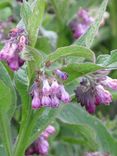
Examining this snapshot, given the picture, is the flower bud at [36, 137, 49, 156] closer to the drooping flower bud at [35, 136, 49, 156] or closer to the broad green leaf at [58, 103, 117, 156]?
the drooping flower bud at [35, 136, 49, 156]

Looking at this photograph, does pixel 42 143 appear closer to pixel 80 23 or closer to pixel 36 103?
pixel 36 103

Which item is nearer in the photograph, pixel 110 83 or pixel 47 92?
pixel 47 92

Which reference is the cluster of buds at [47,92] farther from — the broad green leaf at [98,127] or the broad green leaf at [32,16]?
the broad green leaf at [98,127]

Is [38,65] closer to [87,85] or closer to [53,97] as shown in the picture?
[53,97]

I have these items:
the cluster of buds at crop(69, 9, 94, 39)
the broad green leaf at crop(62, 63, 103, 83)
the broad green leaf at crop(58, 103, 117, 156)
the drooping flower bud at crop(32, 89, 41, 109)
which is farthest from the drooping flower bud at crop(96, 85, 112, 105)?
the cluster of buds at crop(69, 9, 94, 39)

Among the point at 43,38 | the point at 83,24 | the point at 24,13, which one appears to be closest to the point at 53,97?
the point at 24,13

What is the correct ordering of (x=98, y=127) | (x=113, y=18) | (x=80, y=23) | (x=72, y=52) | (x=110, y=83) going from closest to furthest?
(x=72, y=52), (x=110, y=83), (x=98, y=127), (x=80, y=23), (x=113, y=18)

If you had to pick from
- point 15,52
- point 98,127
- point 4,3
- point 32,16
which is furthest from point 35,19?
point 4,3

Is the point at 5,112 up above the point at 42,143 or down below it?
above
